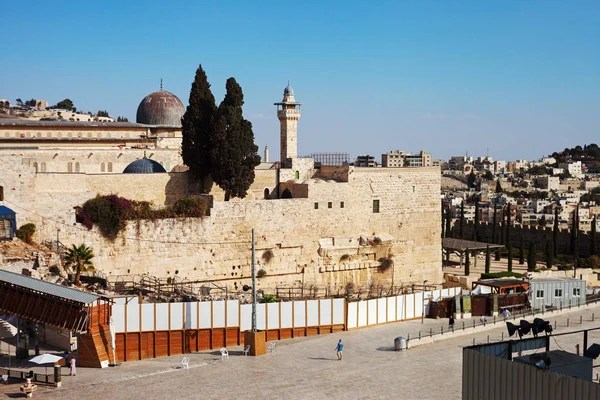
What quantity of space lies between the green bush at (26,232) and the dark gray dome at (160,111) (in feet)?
47.5

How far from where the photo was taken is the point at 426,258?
3775 centimetres

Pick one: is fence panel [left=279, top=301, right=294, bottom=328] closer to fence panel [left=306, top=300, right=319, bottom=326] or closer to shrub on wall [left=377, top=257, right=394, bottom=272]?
fence panel [left=306, top=300, right=319, bottom=326]

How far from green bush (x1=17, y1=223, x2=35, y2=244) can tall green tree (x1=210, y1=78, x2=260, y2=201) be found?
25.0 feet

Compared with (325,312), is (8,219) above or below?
above

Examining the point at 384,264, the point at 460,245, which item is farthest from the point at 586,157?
the point at 384,264

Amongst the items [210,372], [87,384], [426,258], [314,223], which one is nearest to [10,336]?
[87,384]

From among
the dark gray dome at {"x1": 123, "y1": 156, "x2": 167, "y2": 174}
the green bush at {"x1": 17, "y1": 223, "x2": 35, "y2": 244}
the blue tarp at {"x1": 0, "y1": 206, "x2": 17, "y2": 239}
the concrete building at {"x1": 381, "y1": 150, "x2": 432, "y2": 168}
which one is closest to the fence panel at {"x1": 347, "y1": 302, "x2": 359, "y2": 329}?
the dark gray dome at {"x1": 123, "y1": 156, "x2": 167, "y2": 174}

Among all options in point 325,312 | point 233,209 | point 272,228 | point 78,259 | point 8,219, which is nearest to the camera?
point 325,312

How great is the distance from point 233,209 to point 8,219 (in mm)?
8444

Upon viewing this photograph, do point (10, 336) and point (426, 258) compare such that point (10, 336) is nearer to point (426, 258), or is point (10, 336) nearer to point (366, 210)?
point (366, 210)

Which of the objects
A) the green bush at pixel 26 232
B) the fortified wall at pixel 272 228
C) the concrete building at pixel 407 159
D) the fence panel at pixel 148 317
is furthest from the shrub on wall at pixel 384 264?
the concrete building at pixel 407 159

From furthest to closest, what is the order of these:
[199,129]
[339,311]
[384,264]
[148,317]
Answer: [384,264], [199,129], [339,311], [148,317]

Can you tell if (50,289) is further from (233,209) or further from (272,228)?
(272,228)

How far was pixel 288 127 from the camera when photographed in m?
37.2
